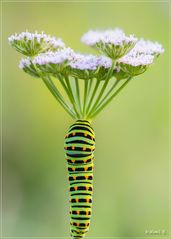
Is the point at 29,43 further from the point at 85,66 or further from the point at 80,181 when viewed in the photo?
the point at 80,181

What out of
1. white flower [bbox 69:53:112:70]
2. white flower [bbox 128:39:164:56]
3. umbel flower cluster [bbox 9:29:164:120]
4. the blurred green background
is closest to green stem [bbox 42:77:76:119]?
umbel flower cluster [bbox 9:29:164:120]

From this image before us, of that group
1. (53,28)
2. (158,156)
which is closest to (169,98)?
(158,156)

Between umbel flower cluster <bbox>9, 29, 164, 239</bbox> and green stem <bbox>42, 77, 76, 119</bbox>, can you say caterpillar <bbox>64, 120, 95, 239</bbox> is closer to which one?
umbel flower cluster <bbox>9, 29, 164, 239</bbox>

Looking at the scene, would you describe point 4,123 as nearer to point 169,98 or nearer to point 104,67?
point 169,98

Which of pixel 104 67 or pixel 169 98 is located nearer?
pixel 104 67

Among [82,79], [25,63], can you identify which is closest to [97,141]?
[25,63]
